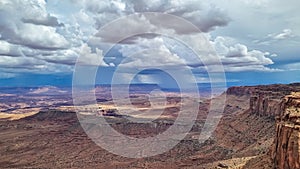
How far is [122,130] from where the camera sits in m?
151

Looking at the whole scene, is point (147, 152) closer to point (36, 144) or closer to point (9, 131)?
point (36, 144)

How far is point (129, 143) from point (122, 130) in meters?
27.2

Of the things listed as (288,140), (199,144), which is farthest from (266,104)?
(288,140)

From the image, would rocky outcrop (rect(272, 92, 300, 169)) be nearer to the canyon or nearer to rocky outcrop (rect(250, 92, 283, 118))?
the canyon

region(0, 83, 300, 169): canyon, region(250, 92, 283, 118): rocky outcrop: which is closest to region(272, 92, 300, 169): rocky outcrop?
region(0, 83, 300, 169): canyon

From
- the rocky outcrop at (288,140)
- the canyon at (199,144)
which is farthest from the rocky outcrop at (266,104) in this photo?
the rocky outcrop at (288,140)

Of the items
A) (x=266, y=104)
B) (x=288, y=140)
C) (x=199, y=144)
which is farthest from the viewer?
(x=199, y=144)

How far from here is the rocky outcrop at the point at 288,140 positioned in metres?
33.6

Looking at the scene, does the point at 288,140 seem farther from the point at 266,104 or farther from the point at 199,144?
the point at 199,144

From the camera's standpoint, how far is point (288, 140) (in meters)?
34.9

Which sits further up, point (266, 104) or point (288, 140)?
point (266, 104)

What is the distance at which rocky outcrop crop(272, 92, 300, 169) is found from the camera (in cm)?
3359

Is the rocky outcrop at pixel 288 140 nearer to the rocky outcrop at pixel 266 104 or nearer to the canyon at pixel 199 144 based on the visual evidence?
the canyon at pixel 199 144

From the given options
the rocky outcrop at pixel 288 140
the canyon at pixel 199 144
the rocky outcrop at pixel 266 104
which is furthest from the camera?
the rocky outcrop at pixel 266 104
